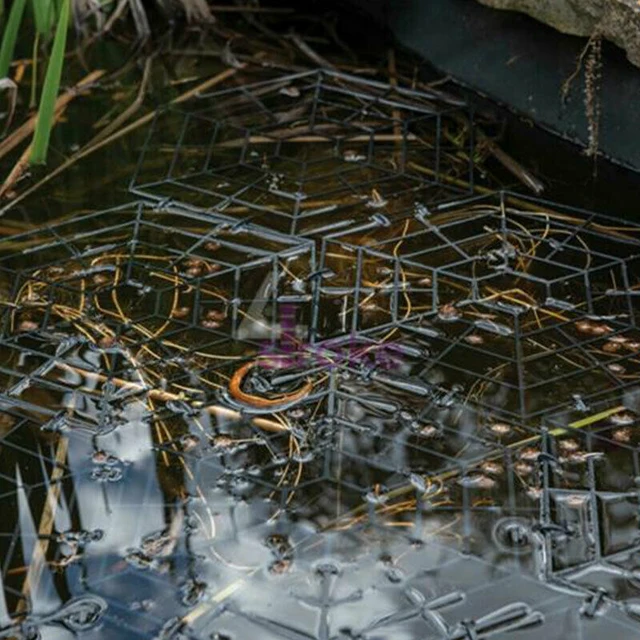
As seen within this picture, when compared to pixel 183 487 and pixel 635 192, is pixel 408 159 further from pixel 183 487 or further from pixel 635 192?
pixel 183 487

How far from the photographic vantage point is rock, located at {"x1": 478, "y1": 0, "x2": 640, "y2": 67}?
9.25 feet

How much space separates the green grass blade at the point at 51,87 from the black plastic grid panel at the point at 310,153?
0.21m

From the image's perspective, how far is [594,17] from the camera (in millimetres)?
2908

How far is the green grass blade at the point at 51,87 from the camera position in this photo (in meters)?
2.63

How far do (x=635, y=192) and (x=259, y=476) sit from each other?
48.2 inches

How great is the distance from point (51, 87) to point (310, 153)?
62 cm

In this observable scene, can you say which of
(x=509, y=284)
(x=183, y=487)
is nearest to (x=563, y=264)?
(x=509, y=284)

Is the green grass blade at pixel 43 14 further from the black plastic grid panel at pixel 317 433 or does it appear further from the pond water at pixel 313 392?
the black plastic grid panel at pixel 317 433

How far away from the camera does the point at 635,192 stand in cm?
288

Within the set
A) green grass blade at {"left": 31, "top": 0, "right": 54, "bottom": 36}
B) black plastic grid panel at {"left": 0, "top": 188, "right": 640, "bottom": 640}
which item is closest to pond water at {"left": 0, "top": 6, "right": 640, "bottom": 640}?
black plastic grid panel at {"left": 0, "top": 188, "right": 640, "bottom": 640}

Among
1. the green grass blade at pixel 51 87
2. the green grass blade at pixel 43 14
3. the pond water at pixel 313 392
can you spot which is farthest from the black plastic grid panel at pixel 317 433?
the green grass blade at pixel 43 14

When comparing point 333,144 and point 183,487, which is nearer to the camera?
point 183,487

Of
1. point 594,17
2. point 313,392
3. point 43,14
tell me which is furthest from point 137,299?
point 594,17

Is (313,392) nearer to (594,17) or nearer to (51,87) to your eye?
(51,87)
